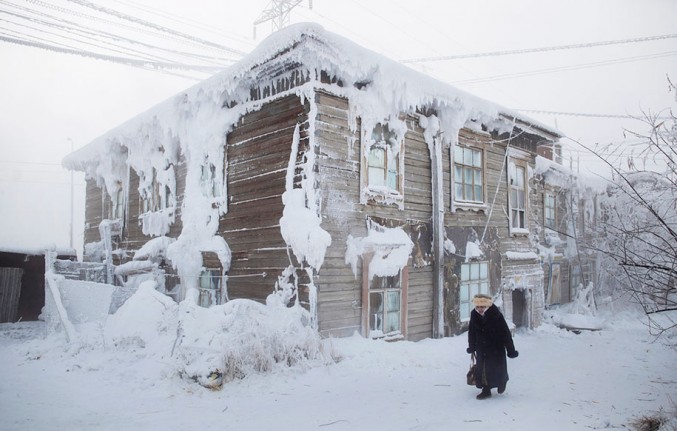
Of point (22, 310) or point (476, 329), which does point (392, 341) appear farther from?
point (22, 310)

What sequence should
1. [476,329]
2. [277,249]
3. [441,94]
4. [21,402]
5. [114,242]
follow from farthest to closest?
[114,242] → [441,94] → [277,249] → [476,329] → [21,402]

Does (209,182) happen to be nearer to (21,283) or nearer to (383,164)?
(383,164)

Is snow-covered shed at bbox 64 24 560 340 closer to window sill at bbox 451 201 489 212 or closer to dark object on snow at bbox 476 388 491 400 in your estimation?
window sill at bbox 451 201 489 212

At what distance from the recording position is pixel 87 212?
60.4ft

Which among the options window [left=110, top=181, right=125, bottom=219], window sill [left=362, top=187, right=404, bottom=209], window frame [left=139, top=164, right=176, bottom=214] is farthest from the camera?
window [left=110, top=181, right=125, bottom=219]

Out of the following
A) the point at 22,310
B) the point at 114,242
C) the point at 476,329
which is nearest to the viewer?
the point at 476,329

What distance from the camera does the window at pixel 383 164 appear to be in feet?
31.3

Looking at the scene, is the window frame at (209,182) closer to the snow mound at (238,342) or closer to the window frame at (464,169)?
the snow mound at (238,342)

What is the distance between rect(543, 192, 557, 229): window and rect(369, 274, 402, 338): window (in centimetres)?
1192

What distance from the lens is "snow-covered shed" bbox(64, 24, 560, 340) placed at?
339 inches

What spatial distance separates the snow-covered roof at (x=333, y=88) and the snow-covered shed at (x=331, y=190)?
0.03 m

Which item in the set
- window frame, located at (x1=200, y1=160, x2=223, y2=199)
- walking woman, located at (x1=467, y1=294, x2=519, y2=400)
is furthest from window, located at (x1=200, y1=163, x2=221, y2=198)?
walking woman, located at (x1=467, y1=294, x2=519, y2=400)

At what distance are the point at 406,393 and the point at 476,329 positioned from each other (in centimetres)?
140

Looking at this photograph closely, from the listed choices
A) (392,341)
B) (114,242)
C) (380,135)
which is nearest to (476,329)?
(392,341)
